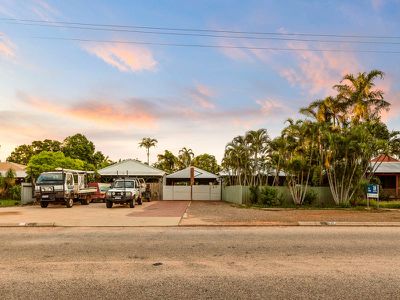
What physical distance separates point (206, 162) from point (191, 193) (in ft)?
109

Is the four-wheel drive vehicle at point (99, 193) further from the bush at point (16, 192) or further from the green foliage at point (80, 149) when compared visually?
the green foliage at point (80, 149)

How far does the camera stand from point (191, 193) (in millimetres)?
41625

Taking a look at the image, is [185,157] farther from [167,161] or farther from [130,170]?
[130,170]

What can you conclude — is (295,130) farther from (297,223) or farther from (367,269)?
(367,269)

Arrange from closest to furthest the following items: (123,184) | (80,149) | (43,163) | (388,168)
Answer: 1. (123,184)
2. (43,163)
3. (388,168)
4. (80,149)

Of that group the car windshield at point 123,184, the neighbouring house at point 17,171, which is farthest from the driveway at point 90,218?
the neighbouring house at point 17,171

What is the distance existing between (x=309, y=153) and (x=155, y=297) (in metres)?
Answer: 24.4

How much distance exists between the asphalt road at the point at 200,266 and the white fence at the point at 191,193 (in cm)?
2935

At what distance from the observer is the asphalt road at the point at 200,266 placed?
19.7 ft

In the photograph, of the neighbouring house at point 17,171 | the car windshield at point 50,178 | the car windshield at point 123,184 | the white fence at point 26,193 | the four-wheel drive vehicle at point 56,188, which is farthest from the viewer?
the neighbouring house at point 17,171

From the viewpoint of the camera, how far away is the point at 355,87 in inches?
1297

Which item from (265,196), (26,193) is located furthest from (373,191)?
(26,193)

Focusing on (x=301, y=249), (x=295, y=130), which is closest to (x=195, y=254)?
(x=301, y=249)

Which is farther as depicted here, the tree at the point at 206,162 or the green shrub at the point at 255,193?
the tree at the point at 206,162
